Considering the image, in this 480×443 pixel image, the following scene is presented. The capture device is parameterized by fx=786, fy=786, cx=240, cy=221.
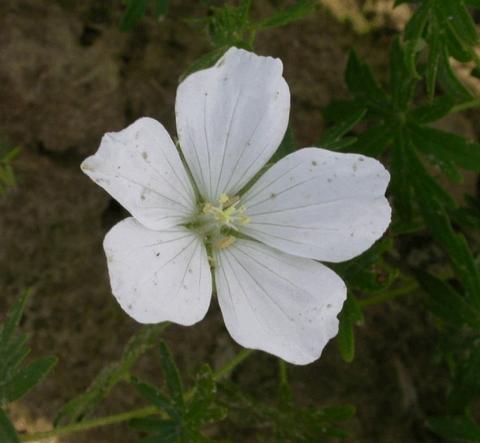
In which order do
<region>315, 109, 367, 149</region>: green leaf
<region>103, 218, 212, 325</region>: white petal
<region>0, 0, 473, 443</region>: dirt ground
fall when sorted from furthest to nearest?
<region>0, 0, 473, 443</region>: dirt ground < <region>315, 109, 367, 149</region>: green leaf < <region>103, 218, 212, 325</region>: white petal

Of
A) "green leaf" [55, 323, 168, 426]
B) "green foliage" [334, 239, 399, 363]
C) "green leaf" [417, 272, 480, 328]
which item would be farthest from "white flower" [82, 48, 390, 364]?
"green leaf" [417, 272, 480, 328]

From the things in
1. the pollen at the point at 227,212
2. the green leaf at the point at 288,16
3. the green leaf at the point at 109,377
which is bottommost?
the green leaf at the point at 109,377

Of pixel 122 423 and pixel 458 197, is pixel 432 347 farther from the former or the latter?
pixel 122 423

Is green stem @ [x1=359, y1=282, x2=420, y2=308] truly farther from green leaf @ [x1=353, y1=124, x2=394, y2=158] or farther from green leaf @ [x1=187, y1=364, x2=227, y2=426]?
green leaf @ [x1=187, y1=364, x2=227, y2=426]

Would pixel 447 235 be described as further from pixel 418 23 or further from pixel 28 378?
pixel 28 378

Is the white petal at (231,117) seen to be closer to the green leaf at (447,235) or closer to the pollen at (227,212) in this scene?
the pollen at (227,212)

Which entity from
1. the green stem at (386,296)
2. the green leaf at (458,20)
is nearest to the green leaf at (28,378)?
the green stem at (386,296)
